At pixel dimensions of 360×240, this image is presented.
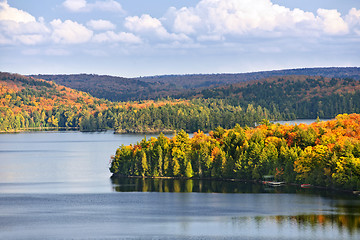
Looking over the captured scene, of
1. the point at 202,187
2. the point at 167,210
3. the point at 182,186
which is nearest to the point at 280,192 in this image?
the point at 202,187

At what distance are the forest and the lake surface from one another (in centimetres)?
406

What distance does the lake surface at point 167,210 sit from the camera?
283 ft

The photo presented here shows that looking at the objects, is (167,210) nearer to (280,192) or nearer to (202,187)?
(202,187)

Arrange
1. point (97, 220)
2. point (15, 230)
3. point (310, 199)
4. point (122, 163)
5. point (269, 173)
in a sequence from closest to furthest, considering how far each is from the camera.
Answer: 1. point (15, 230)
2. point (97, 220)
3. point (310, 199)
4. point (269, 173)
5. point (122, 163)

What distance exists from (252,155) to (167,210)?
35143 millimetres

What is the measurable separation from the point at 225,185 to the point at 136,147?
2718cm

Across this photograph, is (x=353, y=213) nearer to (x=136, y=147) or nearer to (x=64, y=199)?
(x=64, y=199)

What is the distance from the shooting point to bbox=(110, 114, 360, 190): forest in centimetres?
12212

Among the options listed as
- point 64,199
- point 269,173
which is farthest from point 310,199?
point 64,199

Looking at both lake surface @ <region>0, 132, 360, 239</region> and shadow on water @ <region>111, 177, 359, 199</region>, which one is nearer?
lake surface @ <region>0, 132, 360, 239</region>

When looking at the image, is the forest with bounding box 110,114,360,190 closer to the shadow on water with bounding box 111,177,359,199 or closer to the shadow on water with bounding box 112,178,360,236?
the shadow on water with bounding box 111,177,359,199

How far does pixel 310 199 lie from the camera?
110 m

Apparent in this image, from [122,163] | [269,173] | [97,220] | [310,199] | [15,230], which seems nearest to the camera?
[15,230]

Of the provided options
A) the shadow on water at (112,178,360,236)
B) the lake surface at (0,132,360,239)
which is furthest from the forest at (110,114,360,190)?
the lake surface at (0,132,360,239)
